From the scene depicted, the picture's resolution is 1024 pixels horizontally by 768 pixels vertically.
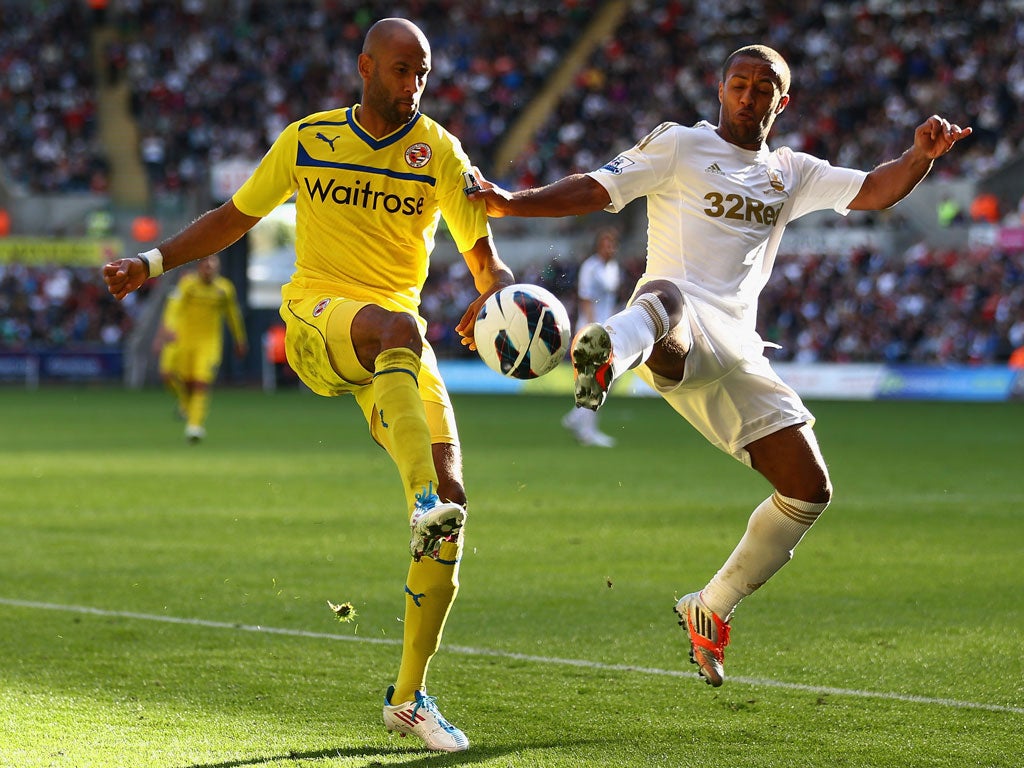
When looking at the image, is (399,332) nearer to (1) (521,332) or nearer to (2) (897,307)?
(1) (521,332)

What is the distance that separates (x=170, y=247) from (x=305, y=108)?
35378mm

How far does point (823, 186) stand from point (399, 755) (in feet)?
9.26

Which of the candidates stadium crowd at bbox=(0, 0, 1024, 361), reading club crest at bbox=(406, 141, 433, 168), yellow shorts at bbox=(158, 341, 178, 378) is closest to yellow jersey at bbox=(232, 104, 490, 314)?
reading club crest at bbox=(406, 141, 433, 168)

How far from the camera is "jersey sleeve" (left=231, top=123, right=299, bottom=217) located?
5562mm

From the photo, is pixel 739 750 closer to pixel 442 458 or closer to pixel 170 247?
pixel 442 458

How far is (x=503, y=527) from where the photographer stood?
11117mm

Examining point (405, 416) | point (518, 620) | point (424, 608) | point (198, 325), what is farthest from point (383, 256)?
point (198, 325)

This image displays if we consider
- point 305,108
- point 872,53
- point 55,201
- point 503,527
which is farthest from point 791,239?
point 503,527

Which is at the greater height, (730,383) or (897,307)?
(730,383)

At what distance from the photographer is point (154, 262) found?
5645mm

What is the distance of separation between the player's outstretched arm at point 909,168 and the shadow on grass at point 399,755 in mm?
2538

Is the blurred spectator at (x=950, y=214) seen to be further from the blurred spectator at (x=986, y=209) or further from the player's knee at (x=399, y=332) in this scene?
the player's knee at (x=399, y=332)

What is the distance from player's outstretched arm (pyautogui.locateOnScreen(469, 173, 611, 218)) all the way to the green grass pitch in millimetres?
1830

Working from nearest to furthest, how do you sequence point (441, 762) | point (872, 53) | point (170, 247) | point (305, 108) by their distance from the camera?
point (441, 762)
point (170, 247)
point (872, 53)
point (305, 108)
